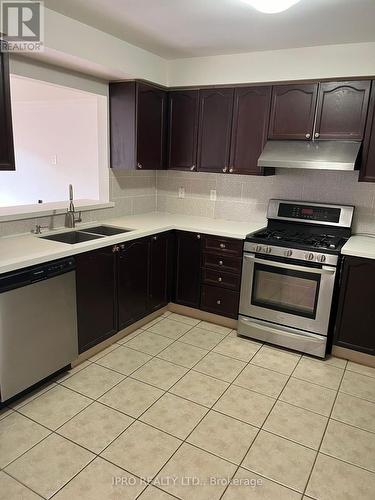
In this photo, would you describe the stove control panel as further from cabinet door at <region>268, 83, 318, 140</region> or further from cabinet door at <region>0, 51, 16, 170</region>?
cabinet door at <region>0, 51, 16, 170</region>

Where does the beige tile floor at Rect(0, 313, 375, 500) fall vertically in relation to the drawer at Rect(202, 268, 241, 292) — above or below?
below

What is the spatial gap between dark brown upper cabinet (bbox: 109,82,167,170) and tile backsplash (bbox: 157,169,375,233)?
1.94ft

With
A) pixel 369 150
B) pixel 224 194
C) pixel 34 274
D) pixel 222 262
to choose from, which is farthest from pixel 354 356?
pixel 34 274

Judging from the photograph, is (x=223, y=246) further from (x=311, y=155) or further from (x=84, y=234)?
(x=84, y=234)

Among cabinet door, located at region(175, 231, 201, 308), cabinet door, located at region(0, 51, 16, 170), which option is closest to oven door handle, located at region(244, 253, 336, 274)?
cabinet door, located at region(175, 231, 201, 308)

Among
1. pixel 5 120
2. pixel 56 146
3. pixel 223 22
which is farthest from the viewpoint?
pixel 56 146

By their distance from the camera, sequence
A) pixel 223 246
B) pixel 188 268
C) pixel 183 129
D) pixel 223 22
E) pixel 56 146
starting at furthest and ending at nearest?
1. pixel 56 146
2. pixel 183 129
3. pixel 188 268
4. pixel 223 246
5. pixel 223 22

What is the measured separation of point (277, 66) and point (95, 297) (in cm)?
244

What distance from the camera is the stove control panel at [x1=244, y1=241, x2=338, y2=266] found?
2789mm

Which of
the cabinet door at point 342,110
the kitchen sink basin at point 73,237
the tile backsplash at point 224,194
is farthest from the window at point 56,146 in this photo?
the cabinet door at point 342,110

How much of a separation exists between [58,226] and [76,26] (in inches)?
58.4

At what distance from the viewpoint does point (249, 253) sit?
313cm

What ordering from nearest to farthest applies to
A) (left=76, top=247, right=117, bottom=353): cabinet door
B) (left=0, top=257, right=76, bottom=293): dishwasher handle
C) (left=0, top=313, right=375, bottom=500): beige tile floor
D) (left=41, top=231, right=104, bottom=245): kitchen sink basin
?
(left=0, top=313, right=375, bottom=500): beige tile floor < (left=0, top=257, right=76, bottom=293): dishwasher handle < (left=76, top=247, right=117, bottom=353): cabinet door < (left=41, top=231, right=104, bottom=245): kitchen sink basin

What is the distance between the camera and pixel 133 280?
10.3 ft
